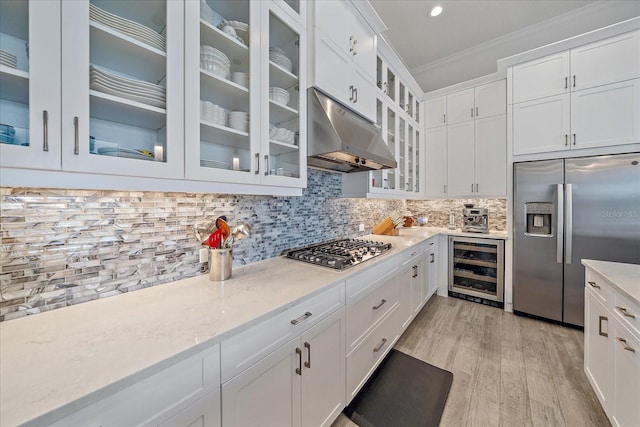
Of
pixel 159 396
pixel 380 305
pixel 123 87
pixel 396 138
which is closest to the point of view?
pixel 159 396

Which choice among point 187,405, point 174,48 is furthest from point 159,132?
point 187,405

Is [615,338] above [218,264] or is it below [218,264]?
below

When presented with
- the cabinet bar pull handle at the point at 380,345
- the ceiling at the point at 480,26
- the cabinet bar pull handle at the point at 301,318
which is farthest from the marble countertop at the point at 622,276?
the ceiling at the point at 480,26

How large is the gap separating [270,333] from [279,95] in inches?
50.3

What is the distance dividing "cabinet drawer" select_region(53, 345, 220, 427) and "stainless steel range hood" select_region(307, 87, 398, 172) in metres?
1.26

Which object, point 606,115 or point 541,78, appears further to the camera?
point 541,78

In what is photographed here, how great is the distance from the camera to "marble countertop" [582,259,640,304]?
113 cm

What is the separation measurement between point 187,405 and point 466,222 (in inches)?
141

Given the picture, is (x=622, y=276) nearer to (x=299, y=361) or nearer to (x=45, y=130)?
(x=299, y=361)

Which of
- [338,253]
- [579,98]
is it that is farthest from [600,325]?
[579,98]

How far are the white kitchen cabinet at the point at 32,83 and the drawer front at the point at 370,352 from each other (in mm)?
1599

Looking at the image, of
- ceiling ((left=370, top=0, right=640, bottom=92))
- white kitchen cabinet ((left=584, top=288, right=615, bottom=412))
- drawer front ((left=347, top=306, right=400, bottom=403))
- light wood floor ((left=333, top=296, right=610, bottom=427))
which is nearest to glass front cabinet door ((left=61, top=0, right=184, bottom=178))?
drawer front ((left=347, top=306, right=400, bottom=403))

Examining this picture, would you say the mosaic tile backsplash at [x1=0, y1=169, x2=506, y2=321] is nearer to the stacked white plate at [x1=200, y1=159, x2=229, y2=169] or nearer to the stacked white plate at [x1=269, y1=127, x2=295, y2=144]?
the stacked white plate at [x1=200, y1=159, x2=229, y2=169]

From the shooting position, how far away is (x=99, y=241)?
3.35 feet
